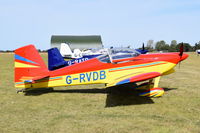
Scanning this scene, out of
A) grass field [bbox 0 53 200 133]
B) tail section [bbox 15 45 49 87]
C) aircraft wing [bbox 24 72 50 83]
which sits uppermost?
tail section [bbox 15 45 49 87]

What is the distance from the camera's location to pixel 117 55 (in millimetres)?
7539

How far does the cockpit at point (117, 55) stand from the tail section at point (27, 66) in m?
2.72

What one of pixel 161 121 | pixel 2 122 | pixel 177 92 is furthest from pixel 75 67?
pixel 177 92

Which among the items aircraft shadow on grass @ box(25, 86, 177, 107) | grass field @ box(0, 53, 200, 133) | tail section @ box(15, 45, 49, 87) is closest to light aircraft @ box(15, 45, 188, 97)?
tail section @ box(15, 45, 49, 87)

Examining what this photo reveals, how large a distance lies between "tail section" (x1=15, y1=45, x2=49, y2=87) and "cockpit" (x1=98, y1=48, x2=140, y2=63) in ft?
8.93

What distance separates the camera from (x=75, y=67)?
7730 mm

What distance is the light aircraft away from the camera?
7254 mm

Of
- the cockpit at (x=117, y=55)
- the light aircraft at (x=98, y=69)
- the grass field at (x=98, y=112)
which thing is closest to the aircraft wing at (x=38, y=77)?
the light aircraft at (x=98, y=69)

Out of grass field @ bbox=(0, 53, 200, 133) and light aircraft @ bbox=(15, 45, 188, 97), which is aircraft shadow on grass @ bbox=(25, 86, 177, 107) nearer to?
grass field @ bbox=(0, 53, 200, 133)

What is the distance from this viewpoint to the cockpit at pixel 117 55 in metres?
7.48

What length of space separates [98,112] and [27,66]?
12.7 feet

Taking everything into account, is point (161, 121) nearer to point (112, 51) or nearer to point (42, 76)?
point (112, 51)

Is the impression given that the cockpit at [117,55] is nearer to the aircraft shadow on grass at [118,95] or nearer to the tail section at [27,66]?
the aircraft shadow on grass at [118,95]

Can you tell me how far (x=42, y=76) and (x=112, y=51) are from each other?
3171 mm
